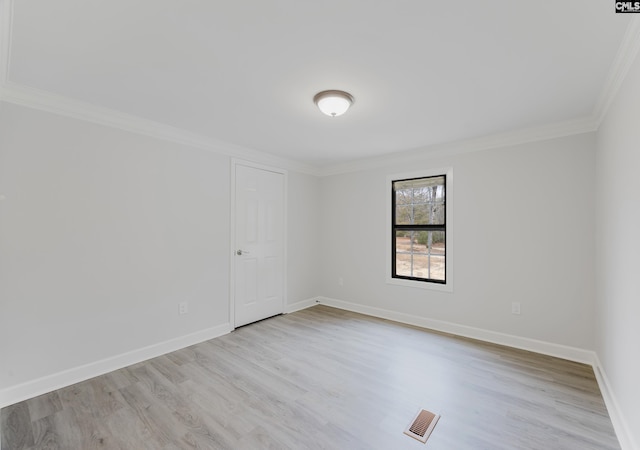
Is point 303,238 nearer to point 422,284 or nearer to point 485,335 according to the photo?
point 422,284

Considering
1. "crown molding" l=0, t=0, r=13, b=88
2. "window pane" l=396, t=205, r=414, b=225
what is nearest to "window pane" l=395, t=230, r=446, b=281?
"window pane" l=396, t=205, r=414, b=225

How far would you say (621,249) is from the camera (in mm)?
1884

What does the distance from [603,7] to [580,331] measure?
2765 millimetres

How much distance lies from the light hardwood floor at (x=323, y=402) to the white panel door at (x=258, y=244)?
789mm

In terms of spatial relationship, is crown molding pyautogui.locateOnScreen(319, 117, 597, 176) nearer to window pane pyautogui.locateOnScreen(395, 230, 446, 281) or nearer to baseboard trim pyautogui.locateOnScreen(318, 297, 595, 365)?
window pane pyautogui.locateOnScreen(395, 230, 446, 281)

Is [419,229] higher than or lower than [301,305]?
higher

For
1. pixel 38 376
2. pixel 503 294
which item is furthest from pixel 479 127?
pixel 38 376

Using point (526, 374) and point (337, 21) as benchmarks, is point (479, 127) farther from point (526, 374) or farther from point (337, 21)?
point (526, 374)

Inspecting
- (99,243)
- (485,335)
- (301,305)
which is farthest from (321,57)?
(301,305)

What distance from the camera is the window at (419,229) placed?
3.74m

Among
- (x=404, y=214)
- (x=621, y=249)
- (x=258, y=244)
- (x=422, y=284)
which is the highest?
(x=404, y=214)

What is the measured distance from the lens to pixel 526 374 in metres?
2.51

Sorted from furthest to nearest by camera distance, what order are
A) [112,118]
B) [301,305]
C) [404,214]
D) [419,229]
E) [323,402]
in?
1. [301,305]
2. [404,214]
3. [419,229]
4. [112,118]
5. [323,402]

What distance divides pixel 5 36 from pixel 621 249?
3.94 metres
